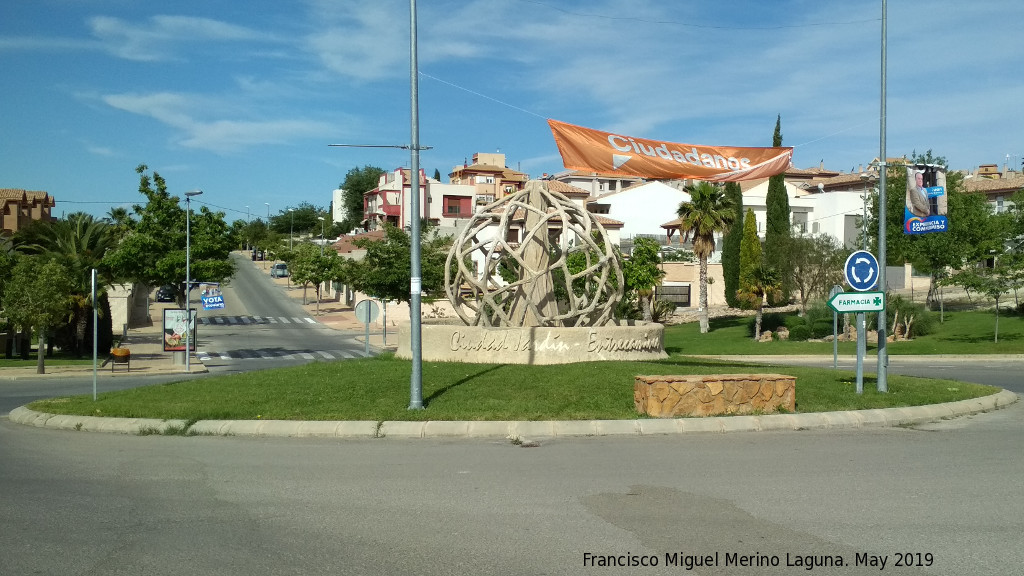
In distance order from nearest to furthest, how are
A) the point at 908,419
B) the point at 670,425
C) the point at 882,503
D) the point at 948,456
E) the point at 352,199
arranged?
1. the point at 882,503
2. the point at 948,456
3. the point at 670,425
4. the point at 908,419
5. the point at 352,199

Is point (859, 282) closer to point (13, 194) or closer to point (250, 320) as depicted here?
point (250, 320)

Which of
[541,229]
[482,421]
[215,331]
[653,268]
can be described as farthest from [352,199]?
[482,421]

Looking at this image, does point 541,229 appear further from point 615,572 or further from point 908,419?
point 615,572

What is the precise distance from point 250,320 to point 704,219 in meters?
31.3

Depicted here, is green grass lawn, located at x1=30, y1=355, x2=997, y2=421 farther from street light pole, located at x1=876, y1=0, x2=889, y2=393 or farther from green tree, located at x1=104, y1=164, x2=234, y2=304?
green tree, located at x1=104, y1=164, x2=234, y2=304

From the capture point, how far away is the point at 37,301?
27.8m

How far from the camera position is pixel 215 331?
167 feet

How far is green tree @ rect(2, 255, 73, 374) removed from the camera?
90.5 feet

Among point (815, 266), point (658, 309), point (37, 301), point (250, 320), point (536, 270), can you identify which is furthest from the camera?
point (250, 320)

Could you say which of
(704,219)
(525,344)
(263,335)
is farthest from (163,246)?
(704,219)

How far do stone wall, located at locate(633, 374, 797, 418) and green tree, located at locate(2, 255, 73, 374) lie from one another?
870 inches

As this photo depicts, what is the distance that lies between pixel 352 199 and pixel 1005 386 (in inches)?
4401

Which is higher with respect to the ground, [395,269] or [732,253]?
[732,253]

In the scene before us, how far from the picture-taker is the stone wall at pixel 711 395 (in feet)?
41.0
